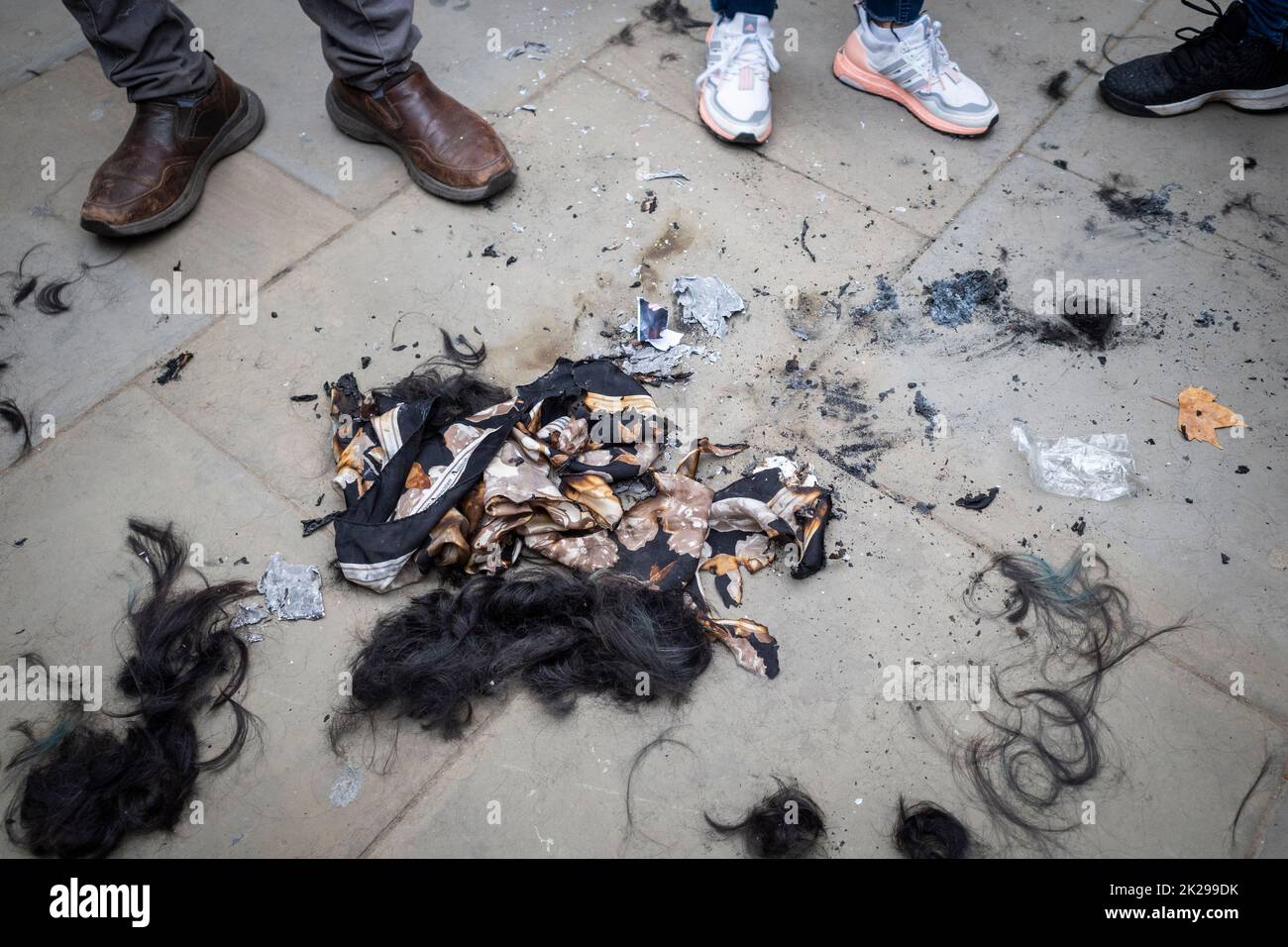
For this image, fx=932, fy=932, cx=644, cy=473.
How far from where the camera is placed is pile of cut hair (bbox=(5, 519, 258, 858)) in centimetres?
174

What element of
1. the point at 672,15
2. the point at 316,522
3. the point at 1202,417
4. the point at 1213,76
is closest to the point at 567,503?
the point at 316,522

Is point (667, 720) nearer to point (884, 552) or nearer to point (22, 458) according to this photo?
point (884, 552)

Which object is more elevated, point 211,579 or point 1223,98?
point 1223,98

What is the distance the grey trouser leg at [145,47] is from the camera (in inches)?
102

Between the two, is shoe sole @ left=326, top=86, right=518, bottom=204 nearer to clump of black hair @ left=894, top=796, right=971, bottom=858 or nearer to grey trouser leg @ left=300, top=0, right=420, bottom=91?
grey trouser leg @ left=300, top=0, right=420, bottom=91

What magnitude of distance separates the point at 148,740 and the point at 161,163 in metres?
1.75

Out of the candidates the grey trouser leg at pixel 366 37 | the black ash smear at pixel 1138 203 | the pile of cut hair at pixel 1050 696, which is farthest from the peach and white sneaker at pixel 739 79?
the pile of cut hair at pixel 1050 696

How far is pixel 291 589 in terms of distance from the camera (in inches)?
81.0

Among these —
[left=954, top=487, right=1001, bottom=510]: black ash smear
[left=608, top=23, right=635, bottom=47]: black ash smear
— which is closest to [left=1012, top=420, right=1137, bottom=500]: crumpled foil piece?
[left=954, top=487, right=1001, bottom=510]: black ash smear

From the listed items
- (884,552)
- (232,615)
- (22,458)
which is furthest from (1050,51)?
(22,458)

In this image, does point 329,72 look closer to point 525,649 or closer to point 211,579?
point 211,579

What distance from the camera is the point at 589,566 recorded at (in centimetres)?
206

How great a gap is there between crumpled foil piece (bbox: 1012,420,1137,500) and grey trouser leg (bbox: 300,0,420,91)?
206 cm

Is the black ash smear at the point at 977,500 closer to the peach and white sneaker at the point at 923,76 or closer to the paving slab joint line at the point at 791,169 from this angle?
the paving slab joint line at the point at 791,169
